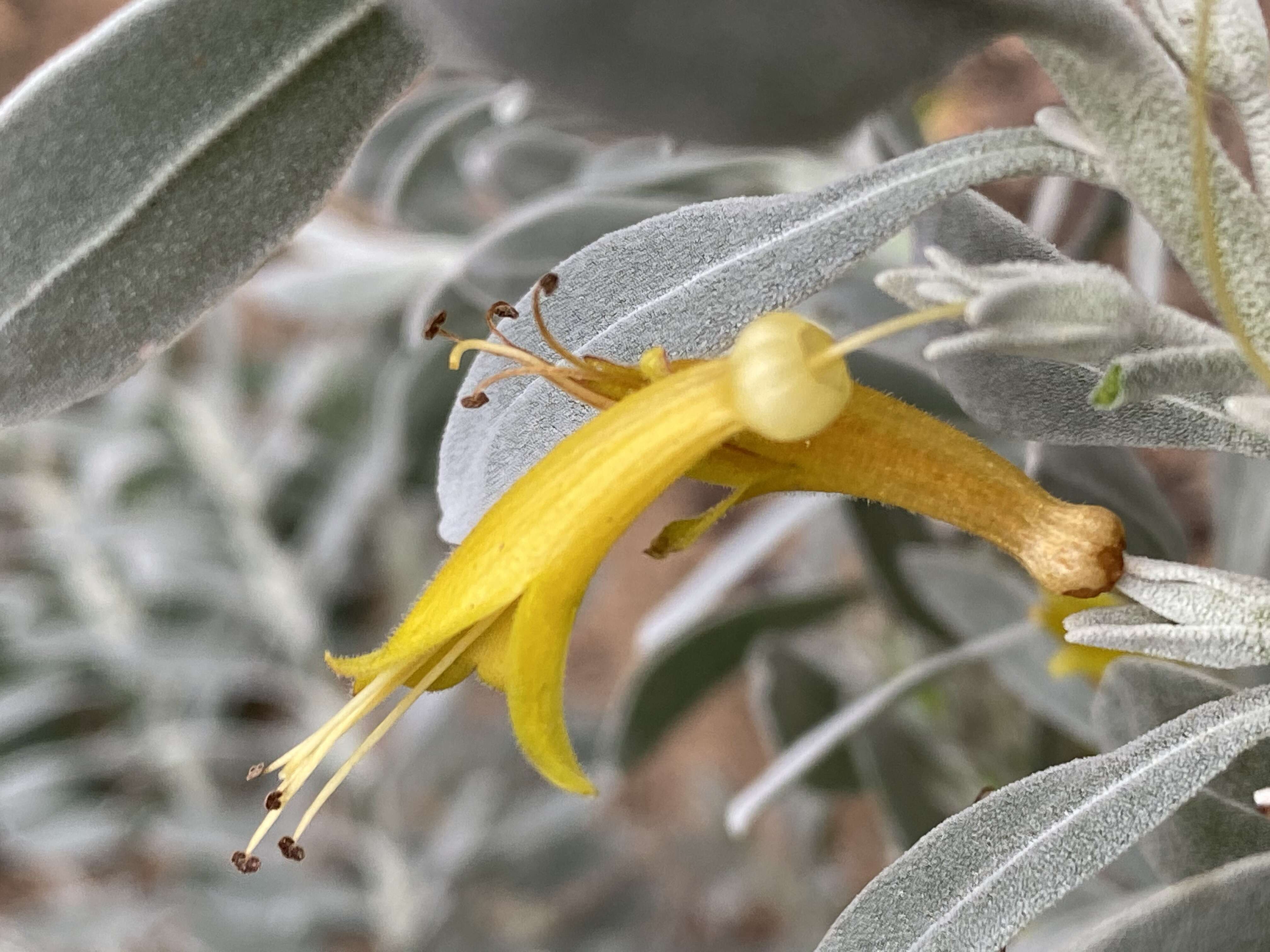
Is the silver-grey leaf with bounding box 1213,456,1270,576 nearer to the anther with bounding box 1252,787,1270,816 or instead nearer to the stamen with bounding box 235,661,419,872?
the anther with bounding box 1252,787,1270,816

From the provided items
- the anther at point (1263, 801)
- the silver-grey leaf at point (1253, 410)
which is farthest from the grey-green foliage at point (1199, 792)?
the silver-grey leaf at point (1253, 410)

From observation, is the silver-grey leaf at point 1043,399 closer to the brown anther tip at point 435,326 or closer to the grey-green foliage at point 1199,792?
the grey-green foliage at point 1199,792

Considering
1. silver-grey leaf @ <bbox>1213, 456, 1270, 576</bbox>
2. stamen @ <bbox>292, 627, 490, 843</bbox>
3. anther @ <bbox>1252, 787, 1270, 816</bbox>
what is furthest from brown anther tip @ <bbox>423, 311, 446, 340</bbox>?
silver-grey leaf @ <bbox>1213, 456, 1270, 576</bbox>

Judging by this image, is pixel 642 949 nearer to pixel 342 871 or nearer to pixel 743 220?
pixel 342 871

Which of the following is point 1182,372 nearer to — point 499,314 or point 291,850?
point 499,314

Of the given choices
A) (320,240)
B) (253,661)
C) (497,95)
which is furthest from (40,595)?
(497,95)

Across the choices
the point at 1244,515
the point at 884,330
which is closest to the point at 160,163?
the point at 884,330
